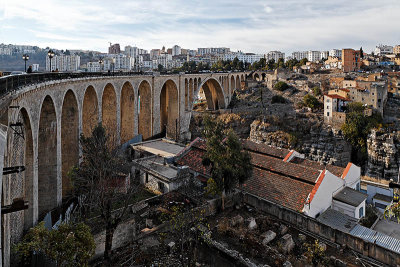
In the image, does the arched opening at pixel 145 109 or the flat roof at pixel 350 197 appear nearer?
the flat roof at pixel 350 197

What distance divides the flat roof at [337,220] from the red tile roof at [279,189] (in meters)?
1.16

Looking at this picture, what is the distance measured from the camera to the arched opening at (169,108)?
3291 cm

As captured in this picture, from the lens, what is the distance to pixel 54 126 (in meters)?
12.8

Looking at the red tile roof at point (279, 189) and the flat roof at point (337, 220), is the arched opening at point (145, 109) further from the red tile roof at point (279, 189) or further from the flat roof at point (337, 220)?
the flat roof at point (337, 220)

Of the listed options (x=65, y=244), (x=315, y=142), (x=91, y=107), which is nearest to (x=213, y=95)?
(x=315, y=142)

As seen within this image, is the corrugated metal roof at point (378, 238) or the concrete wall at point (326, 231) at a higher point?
the concrete wall at point (326, 231)

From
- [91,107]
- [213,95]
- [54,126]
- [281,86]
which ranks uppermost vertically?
[281,86]

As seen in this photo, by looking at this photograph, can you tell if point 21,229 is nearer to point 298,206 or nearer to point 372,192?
point 298,206

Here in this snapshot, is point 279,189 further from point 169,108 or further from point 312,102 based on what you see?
point 312,102

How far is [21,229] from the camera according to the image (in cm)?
999

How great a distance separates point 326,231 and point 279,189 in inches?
142

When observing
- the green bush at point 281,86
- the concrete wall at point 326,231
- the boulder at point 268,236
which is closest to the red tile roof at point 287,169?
the concrete wall at point 326,231

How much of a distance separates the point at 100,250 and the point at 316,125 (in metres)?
32.1

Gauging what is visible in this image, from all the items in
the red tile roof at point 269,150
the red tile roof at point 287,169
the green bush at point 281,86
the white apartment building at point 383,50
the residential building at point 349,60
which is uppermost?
the white apartment building at point 383,50
